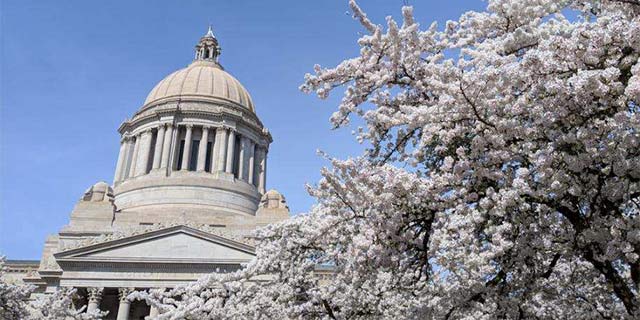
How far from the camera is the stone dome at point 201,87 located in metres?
58.7

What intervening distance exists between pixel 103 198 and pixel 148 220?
4821mm

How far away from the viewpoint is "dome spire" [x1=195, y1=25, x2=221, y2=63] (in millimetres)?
67688

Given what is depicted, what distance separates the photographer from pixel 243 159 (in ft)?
186

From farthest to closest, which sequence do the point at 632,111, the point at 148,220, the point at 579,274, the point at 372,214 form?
the point at 148,220, the point at 579,274, the point at 372,214, the point at 632,111

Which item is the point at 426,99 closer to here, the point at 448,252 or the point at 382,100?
the point at 382,100

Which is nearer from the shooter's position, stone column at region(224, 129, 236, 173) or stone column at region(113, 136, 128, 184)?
stone column at region(224, 129, 236, 173)

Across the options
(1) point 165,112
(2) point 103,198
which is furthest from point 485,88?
(1) point 165,112

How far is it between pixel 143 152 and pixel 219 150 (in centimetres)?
758

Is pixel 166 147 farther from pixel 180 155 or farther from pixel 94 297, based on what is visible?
pixel 94 297

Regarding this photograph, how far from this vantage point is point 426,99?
11.5 m

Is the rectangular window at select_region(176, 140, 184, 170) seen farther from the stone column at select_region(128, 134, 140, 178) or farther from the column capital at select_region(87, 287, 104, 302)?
the column capital at select_region(87, 287, 104, 302)

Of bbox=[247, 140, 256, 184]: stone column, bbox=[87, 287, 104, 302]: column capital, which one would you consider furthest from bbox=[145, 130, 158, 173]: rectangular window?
bbox=[87, 287, 104, 302]: column capital

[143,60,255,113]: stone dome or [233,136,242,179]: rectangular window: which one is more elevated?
[143,60,255,113]: stone dome

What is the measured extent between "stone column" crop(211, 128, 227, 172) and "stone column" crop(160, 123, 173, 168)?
13.5 ft
